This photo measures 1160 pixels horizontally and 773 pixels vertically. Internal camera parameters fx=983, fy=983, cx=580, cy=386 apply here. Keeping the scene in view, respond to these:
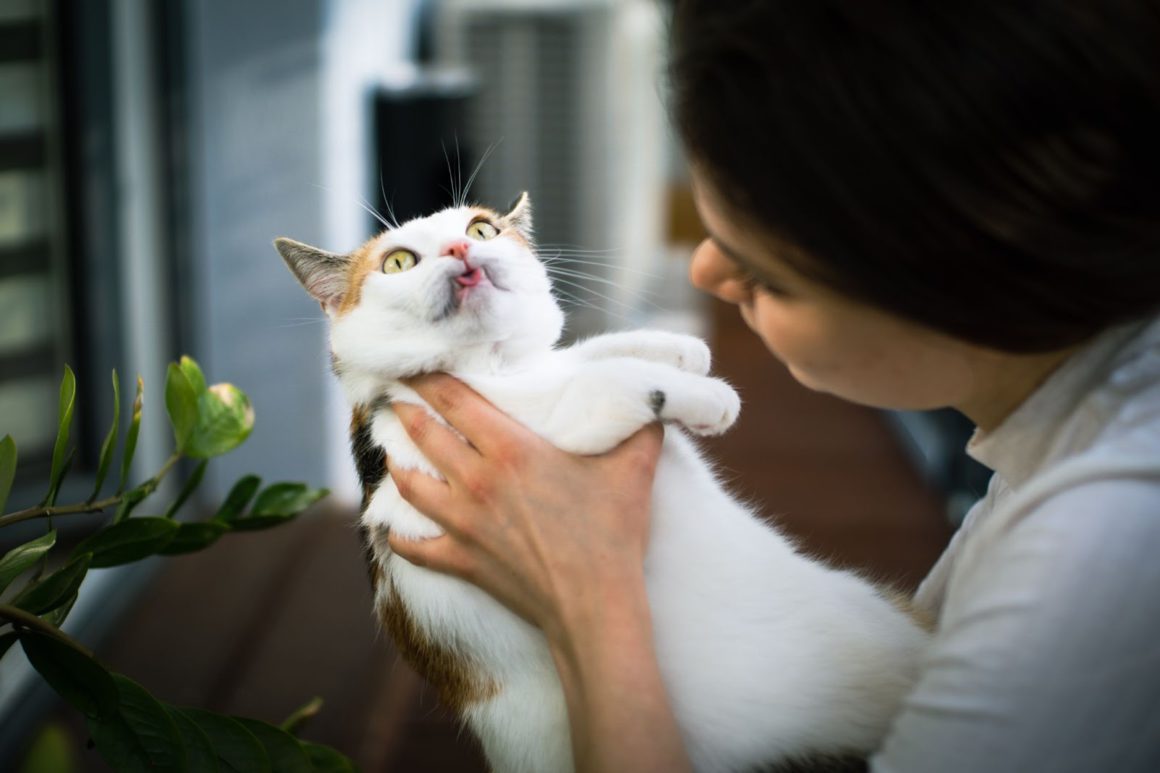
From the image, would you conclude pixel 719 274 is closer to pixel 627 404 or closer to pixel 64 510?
pixel 627 404

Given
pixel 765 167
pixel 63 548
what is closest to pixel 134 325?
pixel 63 548

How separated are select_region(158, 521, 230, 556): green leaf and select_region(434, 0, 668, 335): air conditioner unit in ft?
12.5

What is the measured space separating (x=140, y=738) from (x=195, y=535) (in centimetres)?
18

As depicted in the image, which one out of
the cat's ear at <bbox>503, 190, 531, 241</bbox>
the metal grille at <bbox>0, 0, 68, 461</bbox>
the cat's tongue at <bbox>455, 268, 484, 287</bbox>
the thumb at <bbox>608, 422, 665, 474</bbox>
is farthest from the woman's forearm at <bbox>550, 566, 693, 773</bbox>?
the metal grille at <bbox>0, 0, 68, 461</bbox>

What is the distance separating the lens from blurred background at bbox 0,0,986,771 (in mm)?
1660

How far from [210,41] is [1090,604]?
7.44ft

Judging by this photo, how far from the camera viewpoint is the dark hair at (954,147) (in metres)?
0.53

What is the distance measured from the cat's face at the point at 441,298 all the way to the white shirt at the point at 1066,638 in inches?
20.4

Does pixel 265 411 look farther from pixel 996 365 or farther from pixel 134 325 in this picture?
pixel 996 365

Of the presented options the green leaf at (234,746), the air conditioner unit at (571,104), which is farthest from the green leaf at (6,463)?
the air conditioner unit at (571,104)

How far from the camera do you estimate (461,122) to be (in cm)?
282

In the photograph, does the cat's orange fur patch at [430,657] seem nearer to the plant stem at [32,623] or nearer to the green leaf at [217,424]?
the green leaf at [217,424]

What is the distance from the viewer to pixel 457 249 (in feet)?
3.12

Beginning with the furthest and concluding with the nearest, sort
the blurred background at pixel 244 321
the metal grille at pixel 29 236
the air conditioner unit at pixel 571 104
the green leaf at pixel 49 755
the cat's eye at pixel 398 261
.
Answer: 1. the air conditioner unit at pixel 571 104
2. the metal grille at pixel 29 236
3. the blurred background at pixel 244 321
4. the cat's eye at pixel 398 261
5. the green leaf at pixel 49 755
